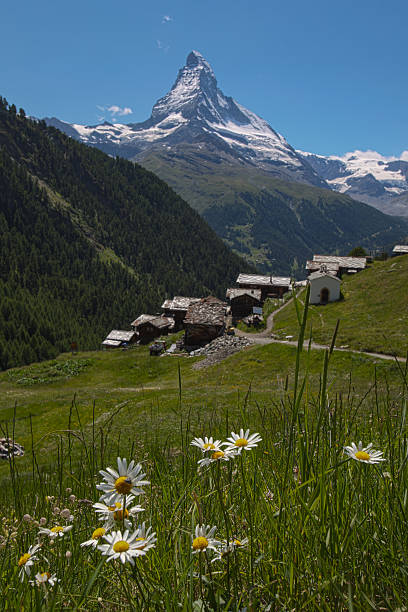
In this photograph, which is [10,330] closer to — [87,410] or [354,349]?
[87,410]

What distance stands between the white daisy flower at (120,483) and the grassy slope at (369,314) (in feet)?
97.2

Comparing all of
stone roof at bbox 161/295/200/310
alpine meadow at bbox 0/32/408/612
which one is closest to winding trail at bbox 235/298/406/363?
alpine meadow at bbox 0/32/408/612

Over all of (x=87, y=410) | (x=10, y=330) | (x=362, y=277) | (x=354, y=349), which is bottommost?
(x=10, y=330)

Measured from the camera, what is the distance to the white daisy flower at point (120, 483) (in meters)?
1.47

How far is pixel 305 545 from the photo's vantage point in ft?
5.65

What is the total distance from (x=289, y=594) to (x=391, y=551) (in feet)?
1.72

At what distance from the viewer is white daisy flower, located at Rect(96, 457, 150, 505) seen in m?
1.47

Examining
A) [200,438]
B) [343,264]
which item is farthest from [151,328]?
[200,438]

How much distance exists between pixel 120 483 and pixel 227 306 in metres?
72.9

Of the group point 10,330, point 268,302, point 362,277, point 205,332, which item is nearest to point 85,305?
point 10,330

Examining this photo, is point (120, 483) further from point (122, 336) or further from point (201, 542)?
point (122, 336)

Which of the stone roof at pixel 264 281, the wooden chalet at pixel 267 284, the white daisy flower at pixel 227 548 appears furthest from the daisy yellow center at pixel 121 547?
the wooden chalet at pixel 267 284

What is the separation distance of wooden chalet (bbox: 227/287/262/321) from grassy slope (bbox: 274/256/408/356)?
6.11 meters

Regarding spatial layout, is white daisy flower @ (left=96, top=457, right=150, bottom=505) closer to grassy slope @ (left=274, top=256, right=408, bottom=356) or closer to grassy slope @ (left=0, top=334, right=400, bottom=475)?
grassy slope @ (left=0, top=334, right=400, bottom=475)
